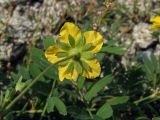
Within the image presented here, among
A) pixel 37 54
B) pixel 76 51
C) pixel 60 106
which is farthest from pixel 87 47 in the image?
pixel 37 54

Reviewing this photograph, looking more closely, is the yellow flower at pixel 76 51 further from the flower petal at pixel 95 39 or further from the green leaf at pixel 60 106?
the green leaf at pixel 60 106

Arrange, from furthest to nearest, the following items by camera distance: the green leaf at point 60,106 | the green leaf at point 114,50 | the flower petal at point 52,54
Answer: the green leaf at point 114,50
the green leaf at point 60,106
the flower petal at point 52,54

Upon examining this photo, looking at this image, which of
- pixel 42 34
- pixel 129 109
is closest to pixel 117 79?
pixel 129 109

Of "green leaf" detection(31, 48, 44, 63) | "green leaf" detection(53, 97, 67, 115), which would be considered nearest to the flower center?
"green leaf" detection(53, 97, 67, 115)

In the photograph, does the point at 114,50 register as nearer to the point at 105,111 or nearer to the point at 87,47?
the point at 105,111

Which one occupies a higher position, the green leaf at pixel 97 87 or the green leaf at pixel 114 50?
the green leaf at pixel 114 50

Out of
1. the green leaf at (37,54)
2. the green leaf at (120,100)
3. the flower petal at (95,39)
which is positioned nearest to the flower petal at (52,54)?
the flower petal at (95,39)

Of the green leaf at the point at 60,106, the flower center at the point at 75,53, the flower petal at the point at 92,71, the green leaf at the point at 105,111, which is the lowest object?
the green leaf at the point at 105,111

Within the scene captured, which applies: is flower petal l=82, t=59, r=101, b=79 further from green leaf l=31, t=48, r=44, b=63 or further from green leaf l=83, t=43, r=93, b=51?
green leaf l=31, t=48, r=44, b=63
